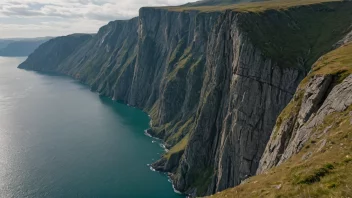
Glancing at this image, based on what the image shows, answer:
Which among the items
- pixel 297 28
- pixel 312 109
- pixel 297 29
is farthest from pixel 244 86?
pixel 312 109

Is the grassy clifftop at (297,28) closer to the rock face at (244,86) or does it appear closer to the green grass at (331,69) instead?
the rock face at (244,86)

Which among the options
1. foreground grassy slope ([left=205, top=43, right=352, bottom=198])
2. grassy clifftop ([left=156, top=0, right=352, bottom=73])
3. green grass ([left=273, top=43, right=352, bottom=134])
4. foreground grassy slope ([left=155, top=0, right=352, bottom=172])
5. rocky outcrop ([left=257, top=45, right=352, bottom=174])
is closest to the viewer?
foreground grassy slope ([left=205, top=43, right=352, bottom=198])

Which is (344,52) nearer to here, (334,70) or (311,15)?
(334,70)

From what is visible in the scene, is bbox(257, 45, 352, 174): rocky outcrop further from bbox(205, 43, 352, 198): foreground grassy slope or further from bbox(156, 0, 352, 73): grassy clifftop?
bbox(156, 0, 352, 73): grassy clifftop

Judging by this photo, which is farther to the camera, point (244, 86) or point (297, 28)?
point (297, 28)

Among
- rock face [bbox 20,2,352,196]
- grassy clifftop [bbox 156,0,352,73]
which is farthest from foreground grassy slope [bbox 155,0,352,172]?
rock face [bbox 20,2,352,196]

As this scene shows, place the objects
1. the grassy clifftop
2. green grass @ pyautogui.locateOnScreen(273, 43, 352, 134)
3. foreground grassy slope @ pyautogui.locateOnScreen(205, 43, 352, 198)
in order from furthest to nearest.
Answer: the grassy clifftop < green grass @ pyautogui.locateOnScreen(273, 43, 352, 134) < foreground grassy slope @ pyautogui.locateOnScreen(205, 43, 352, 198)

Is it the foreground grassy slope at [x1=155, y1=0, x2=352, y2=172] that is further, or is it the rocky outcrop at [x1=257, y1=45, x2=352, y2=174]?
the foreground grassy slope at [x1=155, y1=0, x2=352, y2=172]

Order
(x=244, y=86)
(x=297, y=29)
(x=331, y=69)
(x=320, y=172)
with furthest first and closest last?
1. (x=297, y=29)
2. (x=244, y=86)
3. (x=331, y=69)
4. (x=320, y=172)

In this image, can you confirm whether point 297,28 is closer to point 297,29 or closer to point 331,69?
point 297,29
